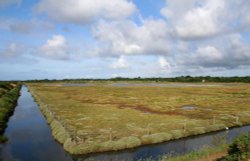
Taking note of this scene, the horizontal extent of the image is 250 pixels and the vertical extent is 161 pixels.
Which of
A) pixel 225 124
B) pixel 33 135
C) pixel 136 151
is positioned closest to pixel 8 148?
pixel 33 135

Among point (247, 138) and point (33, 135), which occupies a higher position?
point (247, 138)

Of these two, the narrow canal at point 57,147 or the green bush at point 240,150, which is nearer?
the green bush at point 240,150

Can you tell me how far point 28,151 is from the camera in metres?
34.2

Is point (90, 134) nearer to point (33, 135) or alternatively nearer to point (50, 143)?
point (50, 143)

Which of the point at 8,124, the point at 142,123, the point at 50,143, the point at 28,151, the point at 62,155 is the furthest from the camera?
the point at 8,124

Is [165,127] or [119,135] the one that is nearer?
[119,135]

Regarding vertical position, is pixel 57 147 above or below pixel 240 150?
below

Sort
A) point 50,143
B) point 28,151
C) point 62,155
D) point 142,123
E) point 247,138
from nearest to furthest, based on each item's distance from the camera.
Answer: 1. point 247,138
2. point 62,155
3. point 28,151
4. point 50,143
5. point 142,123

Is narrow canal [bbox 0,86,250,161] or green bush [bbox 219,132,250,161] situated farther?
narrow canal [bbox 0,86,250,161]

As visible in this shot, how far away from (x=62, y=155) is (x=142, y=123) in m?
17.7

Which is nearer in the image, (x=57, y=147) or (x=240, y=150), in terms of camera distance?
(x=240, y=150)

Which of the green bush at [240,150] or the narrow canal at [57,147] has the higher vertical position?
the green bush at [240,150]

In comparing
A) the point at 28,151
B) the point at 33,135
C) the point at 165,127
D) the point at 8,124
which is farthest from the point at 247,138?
the point at 8,124

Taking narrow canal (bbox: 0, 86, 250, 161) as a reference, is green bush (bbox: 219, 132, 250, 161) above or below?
above
